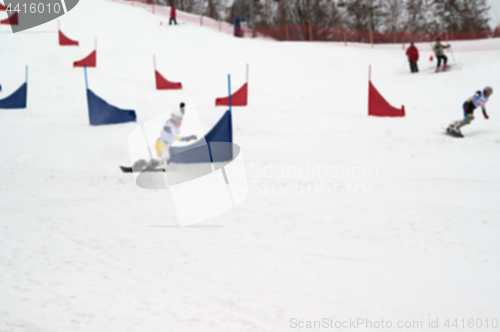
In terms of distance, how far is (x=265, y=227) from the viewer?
5.31 m

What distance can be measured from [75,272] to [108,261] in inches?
13.4

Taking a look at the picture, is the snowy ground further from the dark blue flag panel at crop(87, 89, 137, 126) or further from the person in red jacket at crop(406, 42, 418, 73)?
the person in red jacket at crop(406, 42, 418, 73)

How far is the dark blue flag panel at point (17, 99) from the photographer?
11405 mm

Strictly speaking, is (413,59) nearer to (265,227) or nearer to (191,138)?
(191,138)

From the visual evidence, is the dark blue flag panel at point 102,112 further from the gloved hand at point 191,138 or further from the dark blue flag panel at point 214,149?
the gloved hand at point 191,138

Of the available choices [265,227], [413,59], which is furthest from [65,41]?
[265,227]

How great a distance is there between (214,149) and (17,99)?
6929 mm

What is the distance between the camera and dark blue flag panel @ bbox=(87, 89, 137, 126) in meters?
10.1

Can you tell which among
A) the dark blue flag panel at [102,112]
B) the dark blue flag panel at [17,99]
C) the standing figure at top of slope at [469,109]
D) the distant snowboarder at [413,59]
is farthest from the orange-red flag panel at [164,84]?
the distant snowboarder at [413,59]

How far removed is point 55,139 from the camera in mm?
9070

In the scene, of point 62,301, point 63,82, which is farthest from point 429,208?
point 63,82

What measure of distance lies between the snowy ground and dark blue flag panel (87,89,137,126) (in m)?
0.31

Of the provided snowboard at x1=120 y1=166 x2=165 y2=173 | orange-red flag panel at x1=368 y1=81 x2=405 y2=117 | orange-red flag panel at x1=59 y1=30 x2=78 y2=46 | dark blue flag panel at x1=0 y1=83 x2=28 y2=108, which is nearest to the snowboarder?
snowboard at x1=120 y1=166 x2=165 y2=173

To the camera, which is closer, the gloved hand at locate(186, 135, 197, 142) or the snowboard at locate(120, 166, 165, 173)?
the gloved hand at locate(186, 135, 197, 142)
